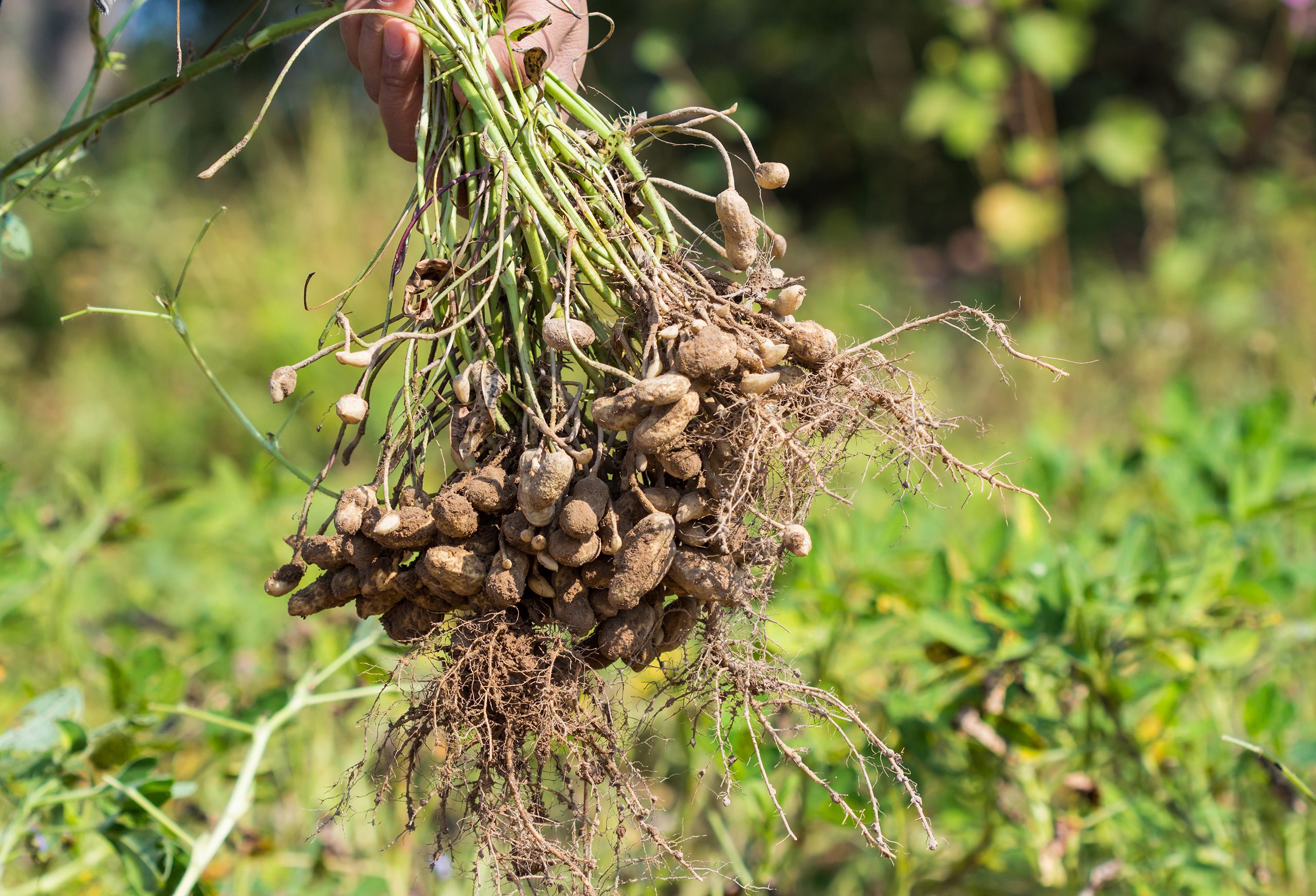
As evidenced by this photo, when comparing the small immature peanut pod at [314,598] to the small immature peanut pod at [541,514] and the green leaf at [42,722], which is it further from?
the green leaf at [42,722]

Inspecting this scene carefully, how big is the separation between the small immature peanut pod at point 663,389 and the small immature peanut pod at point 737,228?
0.51 feet

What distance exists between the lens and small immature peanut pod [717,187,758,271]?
847mm

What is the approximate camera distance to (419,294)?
89cm

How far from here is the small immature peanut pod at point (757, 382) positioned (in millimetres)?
809

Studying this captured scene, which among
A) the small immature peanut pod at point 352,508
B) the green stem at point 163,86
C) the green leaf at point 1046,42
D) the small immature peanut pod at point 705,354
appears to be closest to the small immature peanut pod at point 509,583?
the small immature peanut pod at point 352,508

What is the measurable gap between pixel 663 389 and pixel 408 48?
1.43ft

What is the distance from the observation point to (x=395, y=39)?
0.93m

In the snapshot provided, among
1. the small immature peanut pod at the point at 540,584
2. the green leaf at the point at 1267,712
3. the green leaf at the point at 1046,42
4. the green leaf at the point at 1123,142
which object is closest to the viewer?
the small immature peanut pod at the point at 540,584

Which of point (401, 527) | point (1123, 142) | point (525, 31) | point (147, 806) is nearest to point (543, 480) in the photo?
point (401, 527)

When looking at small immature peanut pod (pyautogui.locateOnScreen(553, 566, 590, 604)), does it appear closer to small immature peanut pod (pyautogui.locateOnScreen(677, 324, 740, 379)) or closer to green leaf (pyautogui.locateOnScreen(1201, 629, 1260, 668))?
small immature peanut pod (pyautogui.locateOnScreen(677, 324, 740, 379))

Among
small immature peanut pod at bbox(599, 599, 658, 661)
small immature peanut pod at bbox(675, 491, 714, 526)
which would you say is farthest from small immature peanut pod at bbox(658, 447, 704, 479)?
small immature peanut pod at bbox(599, 599, 658, 661)

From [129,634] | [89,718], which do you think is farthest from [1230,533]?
[89,718]

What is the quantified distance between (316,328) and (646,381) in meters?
3.66

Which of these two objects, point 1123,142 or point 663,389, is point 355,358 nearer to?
point 663,389
